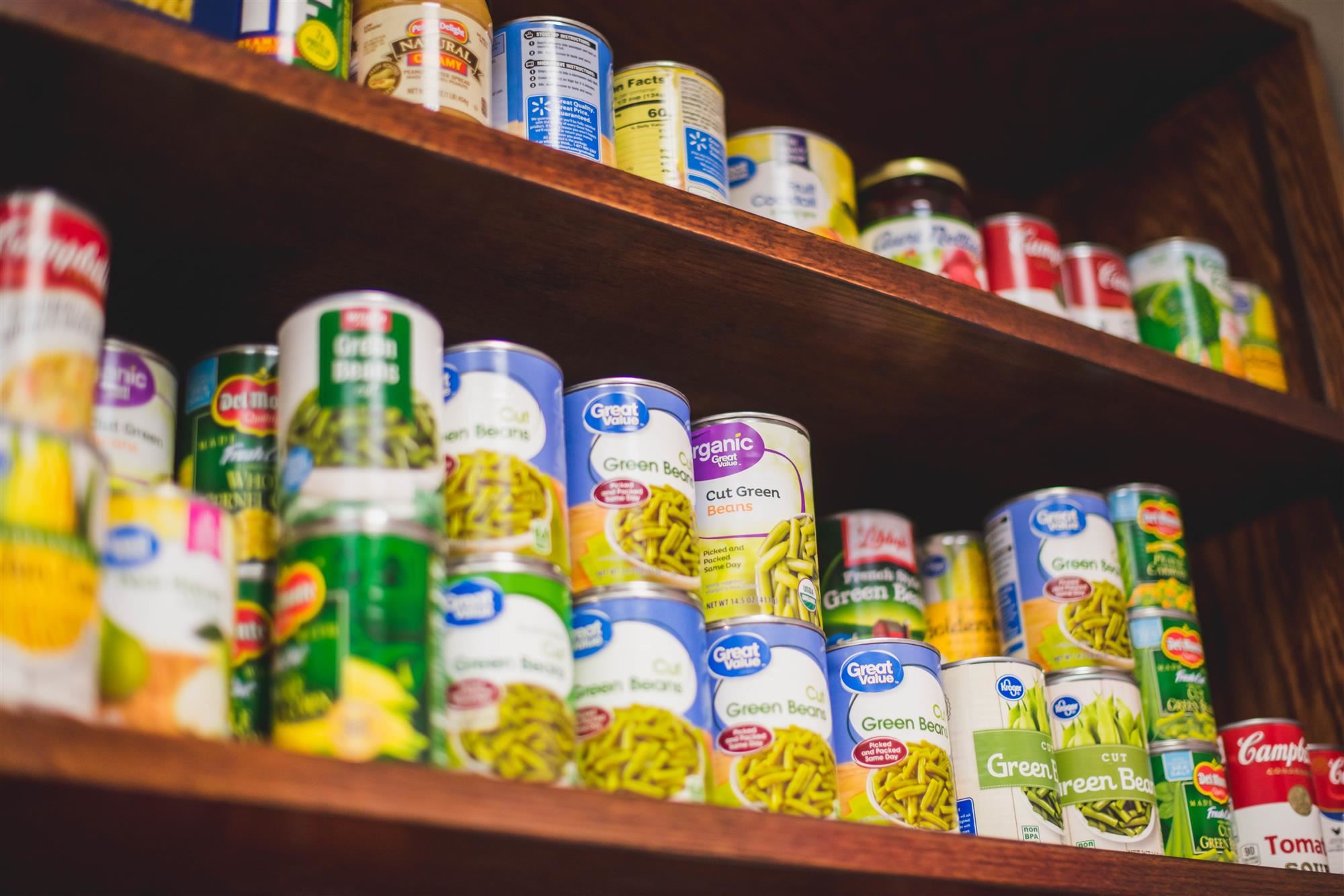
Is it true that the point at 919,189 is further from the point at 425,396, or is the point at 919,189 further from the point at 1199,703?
the point at 425,396

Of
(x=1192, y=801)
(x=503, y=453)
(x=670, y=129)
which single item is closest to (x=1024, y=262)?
(x=670, y=129)

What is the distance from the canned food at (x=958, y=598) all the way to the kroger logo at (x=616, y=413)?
0.47 m

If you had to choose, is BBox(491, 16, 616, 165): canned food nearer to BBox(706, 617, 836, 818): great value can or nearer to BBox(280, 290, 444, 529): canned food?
BBox(280, 290, 444, 529): canned food

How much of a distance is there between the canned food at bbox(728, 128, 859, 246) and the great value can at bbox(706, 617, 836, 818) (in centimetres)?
43

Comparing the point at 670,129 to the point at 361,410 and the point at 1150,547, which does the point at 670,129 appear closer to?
the point at 361,410

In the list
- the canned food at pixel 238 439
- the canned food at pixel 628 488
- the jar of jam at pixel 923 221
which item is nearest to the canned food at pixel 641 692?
the canned food at pixel 628 488

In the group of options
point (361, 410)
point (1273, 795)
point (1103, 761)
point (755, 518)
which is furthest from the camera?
point (1273, 795)

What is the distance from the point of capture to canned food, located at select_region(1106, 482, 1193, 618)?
138 centimetres

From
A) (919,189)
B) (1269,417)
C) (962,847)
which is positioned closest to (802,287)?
(919,189)

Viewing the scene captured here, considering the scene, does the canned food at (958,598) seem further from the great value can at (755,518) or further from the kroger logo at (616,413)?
the kroger logo at (616,413)

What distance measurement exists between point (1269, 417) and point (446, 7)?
3.04 feet

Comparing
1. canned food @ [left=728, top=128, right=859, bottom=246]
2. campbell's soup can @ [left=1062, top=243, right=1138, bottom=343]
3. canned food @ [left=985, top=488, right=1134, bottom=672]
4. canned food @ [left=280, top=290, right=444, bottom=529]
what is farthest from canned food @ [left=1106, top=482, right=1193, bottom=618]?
canned food @ [left=280, top=290, right=444, bottom=529]

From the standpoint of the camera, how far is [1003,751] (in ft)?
3.86

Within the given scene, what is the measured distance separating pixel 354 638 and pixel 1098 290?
102cm
